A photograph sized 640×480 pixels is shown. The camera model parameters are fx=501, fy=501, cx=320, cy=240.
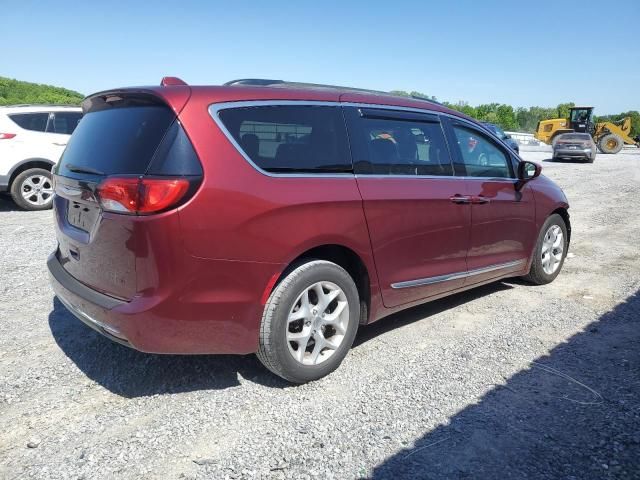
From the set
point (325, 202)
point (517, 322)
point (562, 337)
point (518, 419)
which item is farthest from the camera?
point (517, 322)

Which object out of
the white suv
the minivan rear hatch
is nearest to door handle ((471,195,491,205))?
the minivan rear hatch

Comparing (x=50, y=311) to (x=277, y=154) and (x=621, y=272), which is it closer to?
(x=277, y=154)

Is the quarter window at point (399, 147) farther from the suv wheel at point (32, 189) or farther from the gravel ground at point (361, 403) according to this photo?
the suv wheel at point (32, 189)

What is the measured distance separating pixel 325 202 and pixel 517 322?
2.26m

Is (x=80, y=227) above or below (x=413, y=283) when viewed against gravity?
above

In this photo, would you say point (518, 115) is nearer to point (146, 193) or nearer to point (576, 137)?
point (576, 137)

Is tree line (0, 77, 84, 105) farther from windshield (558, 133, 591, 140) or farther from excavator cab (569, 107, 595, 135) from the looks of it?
excavator cab (569, 107, 595, 135)

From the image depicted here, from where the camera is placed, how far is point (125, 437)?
262cm

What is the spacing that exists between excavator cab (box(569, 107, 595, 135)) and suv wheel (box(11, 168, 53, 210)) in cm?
3071

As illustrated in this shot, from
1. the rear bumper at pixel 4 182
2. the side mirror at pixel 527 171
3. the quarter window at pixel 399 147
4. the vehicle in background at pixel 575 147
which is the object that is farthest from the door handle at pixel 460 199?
the vehicle in background at pixel 575 147

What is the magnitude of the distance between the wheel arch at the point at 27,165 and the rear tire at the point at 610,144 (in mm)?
31796

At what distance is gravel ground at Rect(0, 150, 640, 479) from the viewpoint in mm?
2436

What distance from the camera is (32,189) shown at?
8.87 meters

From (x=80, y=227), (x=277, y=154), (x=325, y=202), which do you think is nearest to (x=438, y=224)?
(x=325, y=202)
